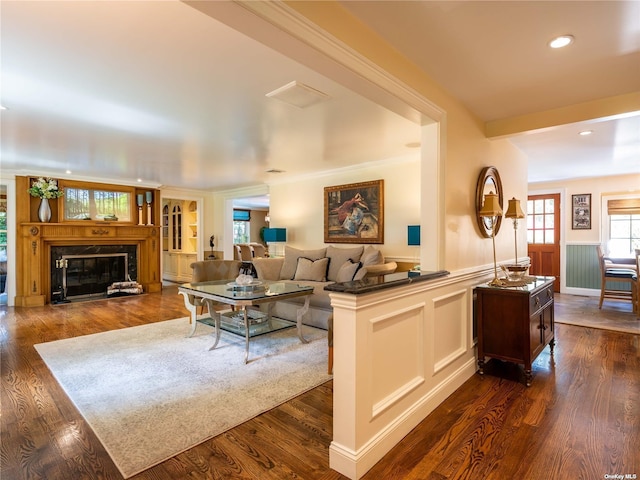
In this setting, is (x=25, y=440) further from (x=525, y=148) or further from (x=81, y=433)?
(x=525, y=148)

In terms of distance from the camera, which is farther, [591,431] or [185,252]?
[185,252]

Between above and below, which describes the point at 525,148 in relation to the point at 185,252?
above

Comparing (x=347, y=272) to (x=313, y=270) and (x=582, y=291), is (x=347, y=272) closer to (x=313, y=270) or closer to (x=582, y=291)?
(x=313, y=270)

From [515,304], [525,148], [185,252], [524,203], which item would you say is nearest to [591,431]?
[515,304]

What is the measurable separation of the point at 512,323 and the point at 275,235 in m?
4.53

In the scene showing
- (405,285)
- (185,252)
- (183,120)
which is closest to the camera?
(405,285)

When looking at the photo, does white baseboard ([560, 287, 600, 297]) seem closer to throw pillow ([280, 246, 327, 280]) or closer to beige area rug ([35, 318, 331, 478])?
throw pillow ([280, 246, 327, 280])

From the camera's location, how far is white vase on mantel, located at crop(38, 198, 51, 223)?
19.5 feet

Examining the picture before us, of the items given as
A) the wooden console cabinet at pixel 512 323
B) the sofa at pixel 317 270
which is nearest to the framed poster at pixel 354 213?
the sofa at pixel 317 270

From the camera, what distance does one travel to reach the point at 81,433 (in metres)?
2.05

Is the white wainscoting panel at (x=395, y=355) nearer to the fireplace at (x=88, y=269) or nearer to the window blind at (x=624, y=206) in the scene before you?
the window blind at (x=624, y=206)

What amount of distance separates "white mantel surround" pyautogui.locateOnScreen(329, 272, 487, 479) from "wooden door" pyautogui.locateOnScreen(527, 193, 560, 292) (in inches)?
218

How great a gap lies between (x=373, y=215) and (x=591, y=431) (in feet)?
12.2

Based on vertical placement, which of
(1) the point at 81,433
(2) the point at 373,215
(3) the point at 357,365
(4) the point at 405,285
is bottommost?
(1) the point at 81,433
